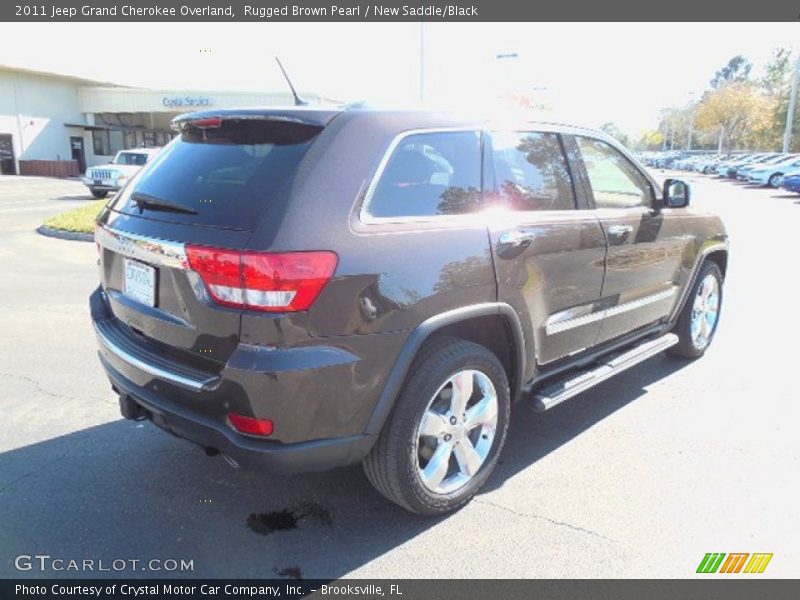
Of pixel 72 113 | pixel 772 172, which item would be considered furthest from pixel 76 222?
pixel 72 113

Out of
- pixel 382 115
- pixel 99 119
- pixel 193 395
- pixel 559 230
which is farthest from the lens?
pixel 99 119

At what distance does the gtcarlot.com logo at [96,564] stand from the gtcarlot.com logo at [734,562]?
2245 mm

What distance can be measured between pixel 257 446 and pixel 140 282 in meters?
1.00

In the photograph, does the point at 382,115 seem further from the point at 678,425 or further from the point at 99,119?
the point at 99,119

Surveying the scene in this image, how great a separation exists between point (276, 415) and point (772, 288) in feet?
24.3

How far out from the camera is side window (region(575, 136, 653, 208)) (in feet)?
12.6

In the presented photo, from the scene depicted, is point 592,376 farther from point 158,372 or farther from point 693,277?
point 158,372

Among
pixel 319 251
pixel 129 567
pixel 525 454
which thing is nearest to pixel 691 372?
pixel 525 454

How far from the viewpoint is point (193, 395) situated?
8.54ft

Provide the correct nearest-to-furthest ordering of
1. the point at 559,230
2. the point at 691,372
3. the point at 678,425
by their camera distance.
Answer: the point at 559,230 → the point at 678,425 → the point at 691,372

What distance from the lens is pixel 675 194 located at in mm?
4344

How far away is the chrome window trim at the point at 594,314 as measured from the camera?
342 centimetres

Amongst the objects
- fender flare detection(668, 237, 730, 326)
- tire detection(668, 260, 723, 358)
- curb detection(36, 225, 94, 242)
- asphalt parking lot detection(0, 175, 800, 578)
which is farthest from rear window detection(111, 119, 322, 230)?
curb detection(36, 225, 94, 242)

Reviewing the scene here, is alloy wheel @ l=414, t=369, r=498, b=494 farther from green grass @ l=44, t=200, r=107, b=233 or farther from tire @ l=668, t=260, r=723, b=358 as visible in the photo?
green grass @ l=44, t=200, r=107, b=233
